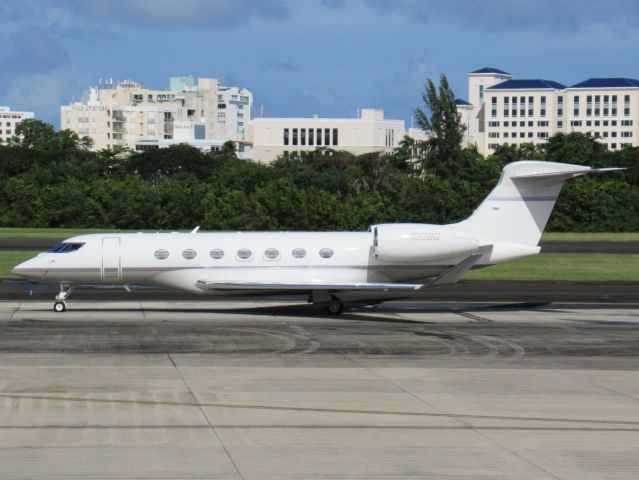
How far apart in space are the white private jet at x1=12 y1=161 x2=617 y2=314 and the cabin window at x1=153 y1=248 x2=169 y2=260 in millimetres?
28

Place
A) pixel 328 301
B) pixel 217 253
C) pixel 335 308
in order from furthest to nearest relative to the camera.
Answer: pixel 328 301 → pixel 335 308 → pixel 217 253

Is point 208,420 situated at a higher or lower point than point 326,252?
lower

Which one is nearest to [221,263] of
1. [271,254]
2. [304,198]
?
[271,254]

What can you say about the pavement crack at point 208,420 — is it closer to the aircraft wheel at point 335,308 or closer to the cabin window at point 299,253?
the cabin window at point 299,253

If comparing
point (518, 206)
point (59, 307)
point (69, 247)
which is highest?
point (518, 206)

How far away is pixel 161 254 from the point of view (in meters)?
32.0

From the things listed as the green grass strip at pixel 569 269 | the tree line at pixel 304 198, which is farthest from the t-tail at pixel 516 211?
the tree line at pixel 304 198

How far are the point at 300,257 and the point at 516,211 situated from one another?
6.53 metres

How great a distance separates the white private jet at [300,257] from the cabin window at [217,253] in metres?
0.03

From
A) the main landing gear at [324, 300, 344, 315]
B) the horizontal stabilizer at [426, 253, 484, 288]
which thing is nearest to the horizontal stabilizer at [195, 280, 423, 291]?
the horizontal stabilizer at [426, 253, 484, 288]

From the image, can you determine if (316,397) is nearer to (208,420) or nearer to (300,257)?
(208,420)

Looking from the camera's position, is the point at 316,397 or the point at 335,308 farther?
the point at 335,308

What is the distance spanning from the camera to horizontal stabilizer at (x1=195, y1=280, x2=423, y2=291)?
101 feet

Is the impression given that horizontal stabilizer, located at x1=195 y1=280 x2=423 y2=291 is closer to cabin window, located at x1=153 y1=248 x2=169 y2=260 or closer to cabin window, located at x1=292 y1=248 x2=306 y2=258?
cabin window, located at x1=292 y1=248 x2=306 y2=258
